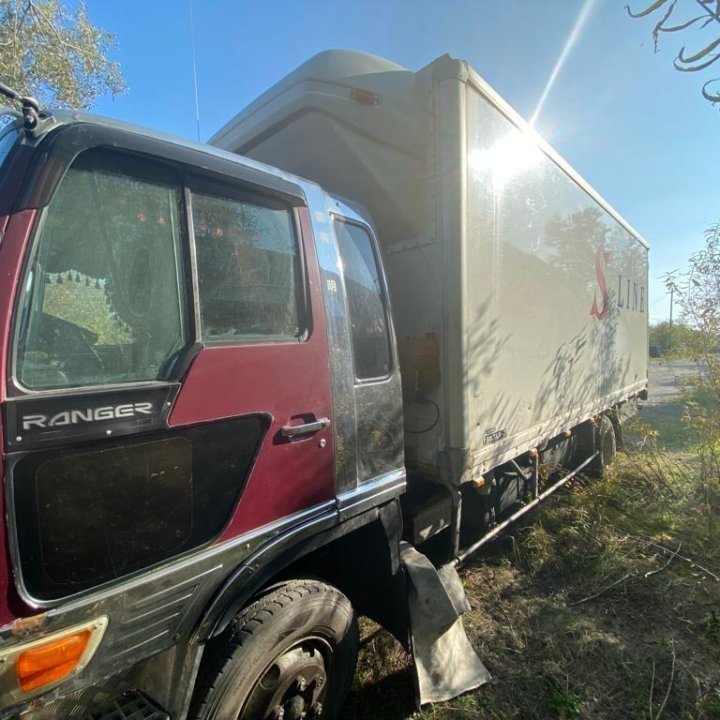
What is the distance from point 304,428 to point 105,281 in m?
0.92

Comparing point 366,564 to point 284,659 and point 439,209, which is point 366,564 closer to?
point 284,659

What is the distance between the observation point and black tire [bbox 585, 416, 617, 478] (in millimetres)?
6025

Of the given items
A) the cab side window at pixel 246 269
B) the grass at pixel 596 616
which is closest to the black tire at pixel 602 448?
the grass at pixel 596 616

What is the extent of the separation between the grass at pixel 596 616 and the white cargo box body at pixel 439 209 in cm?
117

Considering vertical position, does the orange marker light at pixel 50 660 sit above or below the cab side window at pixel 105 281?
below

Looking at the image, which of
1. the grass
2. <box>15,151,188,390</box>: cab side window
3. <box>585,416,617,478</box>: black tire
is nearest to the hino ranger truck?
<box>15,151,188,390</box>: cab side window

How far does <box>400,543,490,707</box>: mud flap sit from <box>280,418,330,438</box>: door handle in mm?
1041

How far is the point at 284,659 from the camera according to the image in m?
1.99

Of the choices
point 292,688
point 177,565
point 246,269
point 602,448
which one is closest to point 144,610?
point 177,565

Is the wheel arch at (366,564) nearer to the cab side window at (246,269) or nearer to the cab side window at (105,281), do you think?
Answer: the cab side window at (246,269)

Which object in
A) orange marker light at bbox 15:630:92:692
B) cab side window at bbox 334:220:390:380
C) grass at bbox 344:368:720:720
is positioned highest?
cab side window at bbox 334:220:390:380

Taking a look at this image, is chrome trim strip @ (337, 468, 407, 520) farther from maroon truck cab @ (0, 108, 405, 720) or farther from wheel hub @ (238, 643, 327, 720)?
wheel hub @ (238, 643, 327, 720)

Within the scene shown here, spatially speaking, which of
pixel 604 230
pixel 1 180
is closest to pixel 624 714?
pixel 1 180

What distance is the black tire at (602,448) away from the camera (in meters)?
6.03
